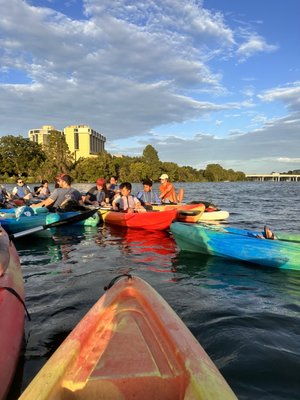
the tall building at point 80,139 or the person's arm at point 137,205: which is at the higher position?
the tall building at point 80,139

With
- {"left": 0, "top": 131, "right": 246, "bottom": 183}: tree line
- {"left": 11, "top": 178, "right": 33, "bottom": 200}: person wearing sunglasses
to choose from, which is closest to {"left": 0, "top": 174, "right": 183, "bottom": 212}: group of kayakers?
{"left": 11, "top": 178, "right": 33, "bottom": 200}: person wearing sunglasses

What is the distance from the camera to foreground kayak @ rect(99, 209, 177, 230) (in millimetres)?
10492

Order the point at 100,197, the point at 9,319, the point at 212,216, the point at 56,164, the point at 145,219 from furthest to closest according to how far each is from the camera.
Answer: the point at 56,164
the point at 100,197
the point at 212,216
the point at 145,219
the point at 9,319

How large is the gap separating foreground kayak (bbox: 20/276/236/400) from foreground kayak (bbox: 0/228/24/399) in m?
0.46

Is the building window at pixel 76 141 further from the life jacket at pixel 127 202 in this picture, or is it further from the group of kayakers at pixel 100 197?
the life jacket at pixel 127 202

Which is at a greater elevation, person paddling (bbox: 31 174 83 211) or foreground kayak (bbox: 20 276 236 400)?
person paddling (bbox: 31 174 83 211)

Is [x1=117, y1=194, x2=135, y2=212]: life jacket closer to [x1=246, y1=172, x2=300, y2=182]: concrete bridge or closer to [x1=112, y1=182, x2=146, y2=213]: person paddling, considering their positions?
[x1=112, y1=182, x2=146, y2=213]: person paddling

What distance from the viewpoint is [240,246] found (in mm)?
6809

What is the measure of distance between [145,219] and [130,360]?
8146 mm

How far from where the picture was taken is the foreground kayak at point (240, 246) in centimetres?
632

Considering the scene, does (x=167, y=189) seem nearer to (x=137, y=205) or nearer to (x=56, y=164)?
(x=137, y=205)

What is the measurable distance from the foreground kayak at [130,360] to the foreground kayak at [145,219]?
7.41m

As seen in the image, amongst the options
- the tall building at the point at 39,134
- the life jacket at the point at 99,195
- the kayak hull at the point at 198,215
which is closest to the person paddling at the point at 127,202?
the kayak hull at the point at 198,215

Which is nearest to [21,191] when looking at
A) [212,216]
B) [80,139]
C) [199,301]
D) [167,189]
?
[167,189]
